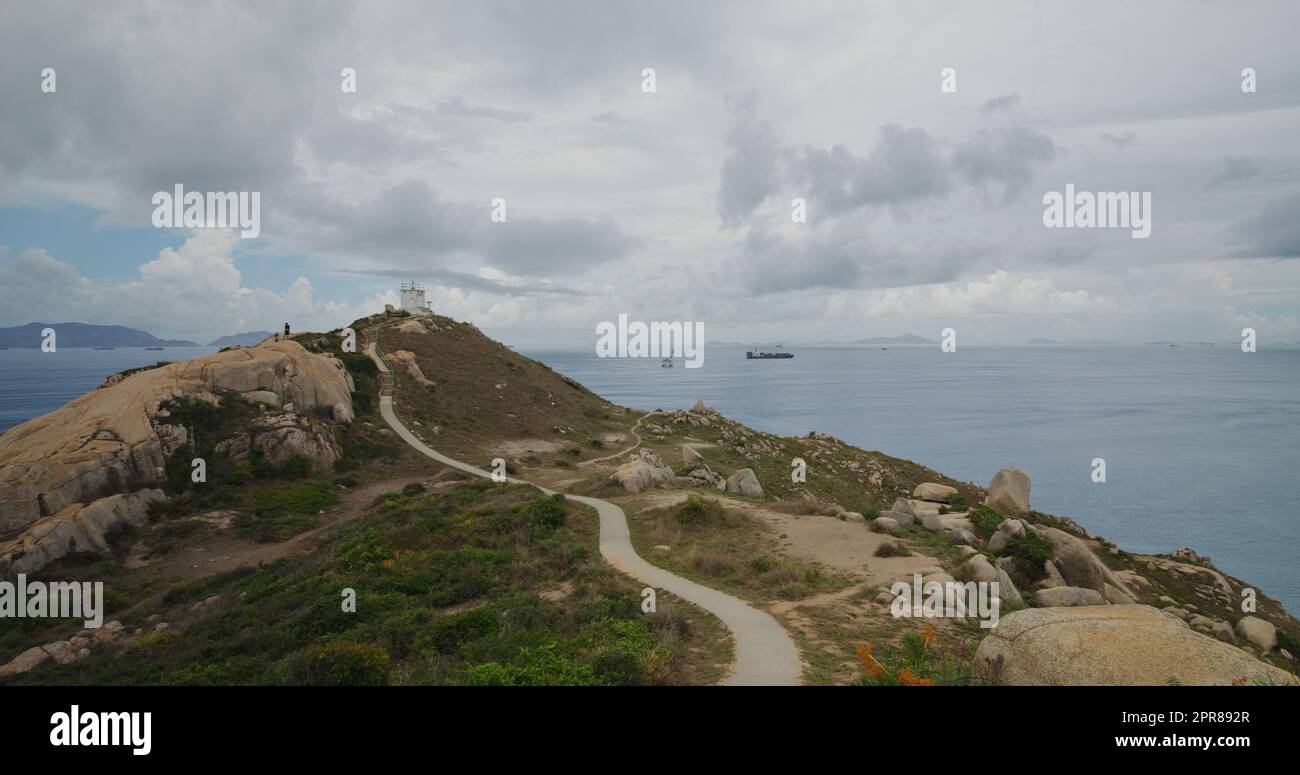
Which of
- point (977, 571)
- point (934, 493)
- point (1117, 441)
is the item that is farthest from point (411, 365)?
point (1117, 441)

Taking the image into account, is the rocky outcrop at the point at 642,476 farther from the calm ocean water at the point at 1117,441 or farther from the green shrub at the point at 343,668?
the calm ocean water at the point at 1117,441

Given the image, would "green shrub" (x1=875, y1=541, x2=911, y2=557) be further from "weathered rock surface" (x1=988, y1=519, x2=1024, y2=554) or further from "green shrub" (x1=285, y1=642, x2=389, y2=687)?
"green shrub" (x1=285, y1=642, x2=389, y2=687)

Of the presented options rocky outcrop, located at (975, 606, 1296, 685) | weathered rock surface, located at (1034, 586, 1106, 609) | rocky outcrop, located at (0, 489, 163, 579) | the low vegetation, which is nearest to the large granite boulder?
weathered rock surface, located at (1034, 586, 1106, 609)

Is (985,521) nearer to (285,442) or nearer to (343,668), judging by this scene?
(343,668)

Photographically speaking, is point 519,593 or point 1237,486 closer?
point 519,593
